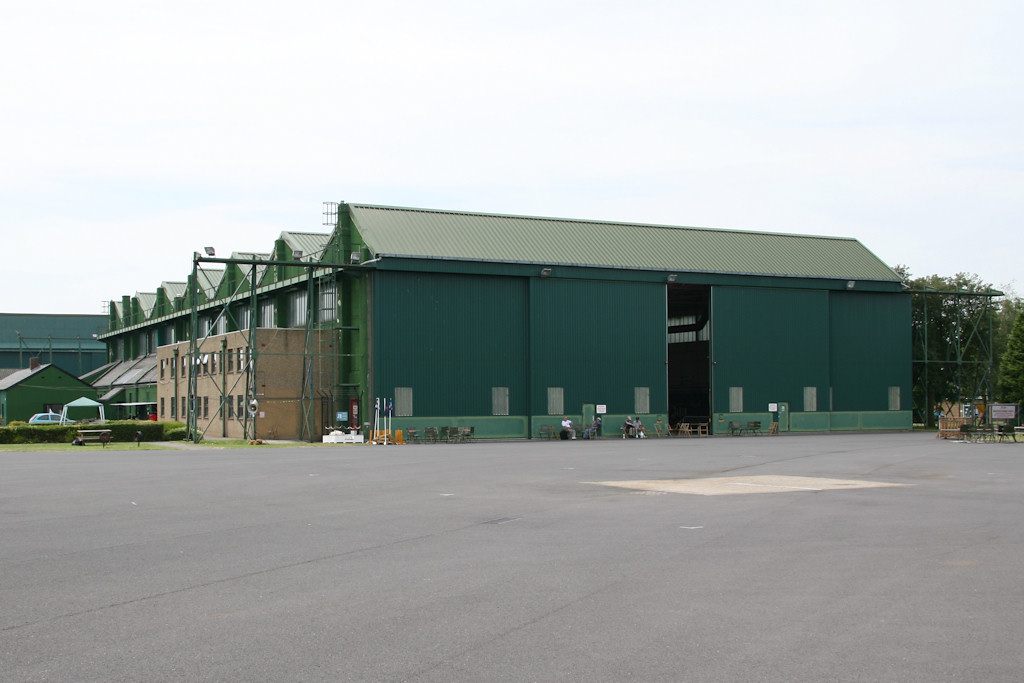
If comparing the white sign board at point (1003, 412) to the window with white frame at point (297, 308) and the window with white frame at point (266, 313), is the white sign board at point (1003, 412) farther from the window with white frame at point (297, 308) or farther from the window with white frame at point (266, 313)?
the window with white frame at point (266, 313)

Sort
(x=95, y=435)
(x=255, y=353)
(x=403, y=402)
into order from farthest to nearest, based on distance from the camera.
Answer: (x=255, y=353), (x=403, y=402), (x=95, y=435)

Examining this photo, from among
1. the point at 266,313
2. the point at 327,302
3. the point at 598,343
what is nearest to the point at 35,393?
the point at 266,313

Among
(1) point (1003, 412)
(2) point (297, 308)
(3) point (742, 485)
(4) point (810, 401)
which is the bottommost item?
(3) point (742, 485)

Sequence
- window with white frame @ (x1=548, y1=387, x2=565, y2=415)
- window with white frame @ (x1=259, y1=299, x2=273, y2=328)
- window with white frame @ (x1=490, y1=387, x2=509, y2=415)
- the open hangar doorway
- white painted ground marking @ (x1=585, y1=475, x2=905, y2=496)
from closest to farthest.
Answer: white painted ground marking @ (x1=585, y1=475, x2=905, y2=496), window with white frame @ (x1=490, y1=387, x2=509, y2=415), window with white frame @ (x1=548, y1=387, x2=565, y2=415), the open hangar doorway, window with white frame @ (x1=259, y1=299, x2=273, y2=328)

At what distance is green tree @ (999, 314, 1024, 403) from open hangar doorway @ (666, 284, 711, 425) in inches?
916

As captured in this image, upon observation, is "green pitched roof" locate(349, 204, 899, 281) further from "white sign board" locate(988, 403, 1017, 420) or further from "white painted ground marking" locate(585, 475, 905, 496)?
"white painted ground marking" locate(585, 475, 905, 496)

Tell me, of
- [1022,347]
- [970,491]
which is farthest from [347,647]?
[1022,347]

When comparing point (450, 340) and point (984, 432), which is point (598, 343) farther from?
point (984, 432)

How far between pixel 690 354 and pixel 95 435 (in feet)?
122

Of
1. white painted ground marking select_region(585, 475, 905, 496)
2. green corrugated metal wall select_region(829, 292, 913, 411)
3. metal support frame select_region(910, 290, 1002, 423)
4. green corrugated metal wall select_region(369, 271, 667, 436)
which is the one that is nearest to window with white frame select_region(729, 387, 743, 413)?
green corrugated metal wall select_region(369, 271, 667, 436)

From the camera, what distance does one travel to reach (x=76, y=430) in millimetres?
50281

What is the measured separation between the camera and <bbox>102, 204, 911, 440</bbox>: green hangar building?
180 feet

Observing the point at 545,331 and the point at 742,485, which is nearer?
the point at 742,485

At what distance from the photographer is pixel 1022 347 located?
73.1 metres
